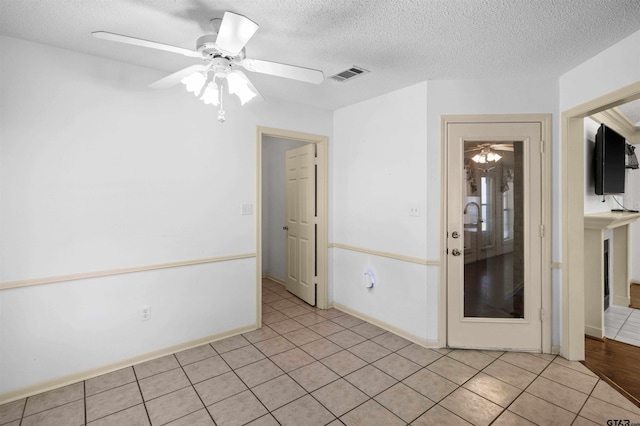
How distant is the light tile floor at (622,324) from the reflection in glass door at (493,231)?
50.8 inches

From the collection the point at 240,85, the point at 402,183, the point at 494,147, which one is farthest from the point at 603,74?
the point at 240,85

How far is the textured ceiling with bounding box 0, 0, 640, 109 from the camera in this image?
1811mm

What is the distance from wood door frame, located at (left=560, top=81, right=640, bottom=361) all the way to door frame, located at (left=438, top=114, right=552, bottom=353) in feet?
0.37

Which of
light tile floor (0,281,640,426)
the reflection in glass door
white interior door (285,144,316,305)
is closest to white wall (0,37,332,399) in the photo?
light tile floor (0,281,640,426)

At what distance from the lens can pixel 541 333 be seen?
2830mm

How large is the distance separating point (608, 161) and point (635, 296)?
8.23ft

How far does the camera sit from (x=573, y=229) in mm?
2707

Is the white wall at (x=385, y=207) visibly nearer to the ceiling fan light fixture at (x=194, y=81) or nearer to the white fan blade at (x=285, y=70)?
the white fan blade at (x=285, y=70)

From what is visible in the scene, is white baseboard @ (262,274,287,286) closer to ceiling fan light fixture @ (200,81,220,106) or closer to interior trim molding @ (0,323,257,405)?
interior trim molding @ (0,323,257,405)

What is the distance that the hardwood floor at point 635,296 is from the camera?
4.12m

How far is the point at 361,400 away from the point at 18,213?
2694 millimetres

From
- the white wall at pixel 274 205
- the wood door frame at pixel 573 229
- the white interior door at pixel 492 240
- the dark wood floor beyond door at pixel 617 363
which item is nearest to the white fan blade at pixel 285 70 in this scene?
the white interior door at pixel 492 240

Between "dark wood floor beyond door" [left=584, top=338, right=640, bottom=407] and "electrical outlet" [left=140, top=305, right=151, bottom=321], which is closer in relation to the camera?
"dark wood floor beyond door" [left=584, top=338, right=640, bottom=407]

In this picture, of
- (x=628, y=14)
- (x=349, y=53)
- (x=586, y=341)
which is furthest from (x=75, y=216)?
(x=586, y=341)
